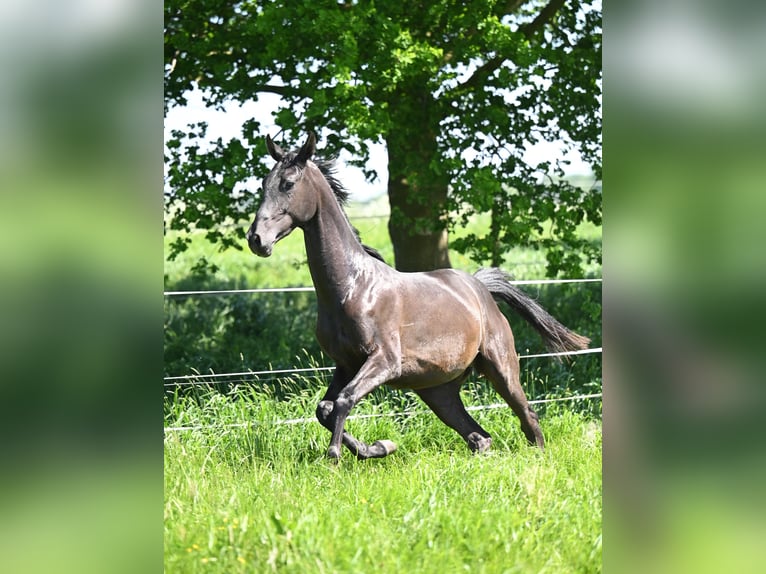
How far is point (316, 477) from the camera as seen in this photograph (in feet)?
16.1

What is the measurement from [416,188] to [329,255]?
11.3 ft

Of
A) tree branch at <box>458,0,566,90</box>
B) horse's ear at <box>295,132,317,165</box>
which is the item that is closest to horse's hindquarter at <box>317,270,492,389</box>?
horse's ear at <box>295,132,317,165</box>

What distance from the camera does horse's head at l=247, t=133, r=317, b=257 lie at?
4.72 metres

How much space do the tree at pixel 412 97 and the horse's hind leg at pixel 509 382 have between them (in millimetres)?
2113

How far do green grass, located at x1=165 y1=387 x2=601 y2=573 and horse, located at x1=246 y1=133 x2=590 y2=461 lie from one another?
0.36 meters

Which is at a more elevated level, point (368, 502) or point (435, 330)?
point (435, 330)

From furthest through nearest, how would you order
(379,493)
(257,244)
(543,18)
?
1. (543,18)
2. (257,244)
3. (379,493)

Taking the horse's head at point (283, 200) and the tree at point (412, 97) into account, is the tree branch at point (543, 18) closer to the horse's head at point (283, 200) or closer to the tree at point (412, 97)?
the tree at point (412, 97)

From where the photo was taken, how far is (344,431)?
505 centimetres

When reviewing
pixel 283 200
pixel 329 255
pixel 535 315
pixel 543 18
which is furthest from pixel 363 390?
pixel 543 18

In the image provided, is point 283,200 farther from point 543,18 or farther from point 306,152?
point 543,18
